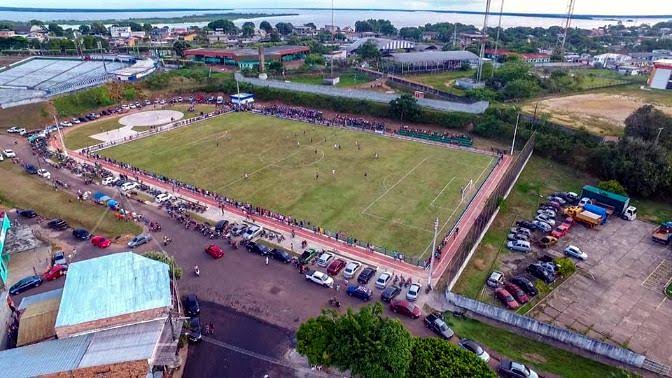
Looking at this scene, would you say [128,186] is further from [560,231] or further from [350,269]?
[560,231]

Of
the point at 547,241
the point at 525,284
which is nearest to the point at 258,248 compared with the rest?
the point at 525,284

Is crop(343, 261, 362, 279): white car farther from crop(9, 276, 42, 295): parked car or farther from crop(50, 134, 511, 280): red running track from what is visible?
crop(9, 276, 42, 295): parked car

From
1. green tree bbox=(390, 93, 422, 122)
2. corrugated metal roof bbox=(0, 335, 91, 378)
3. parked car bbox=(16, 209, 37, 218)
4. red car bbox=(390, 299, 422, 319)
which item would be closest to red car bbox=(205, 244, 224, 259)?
corrugated metal roof bbox=(0, 335, 91, 378)

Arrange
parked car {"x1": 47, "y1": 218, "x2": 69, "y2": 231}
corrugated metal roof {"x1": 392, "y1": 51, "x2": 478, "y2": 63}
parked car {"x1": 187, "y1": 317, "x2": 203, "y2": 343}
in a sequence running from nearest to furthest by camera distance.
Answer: parked car {"x1": 187, "y1": 317, "x2": 203, "y2": 343}, parked car {"x1": 47, "y1": 218, "x2": 69, "y2": 231}, corrugated metal roof {"x1": 392, "y1": 51, "x2": 478, "y2": 63}

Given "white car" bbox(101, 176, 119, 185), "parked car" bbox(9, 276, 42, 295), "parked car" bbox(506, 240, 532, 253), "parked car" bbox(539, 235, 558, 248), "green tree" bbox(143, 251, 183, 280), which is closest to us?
"green tree" bbox(143, 251, 183, 280)

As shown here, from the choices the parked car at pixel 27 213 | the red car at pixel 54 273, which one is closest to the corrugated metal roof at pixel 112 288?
the red car at pixel 54 273

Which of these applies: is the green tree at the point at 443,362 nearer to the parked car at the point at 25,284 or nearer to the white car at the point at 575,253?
the white car at the point at 575,253

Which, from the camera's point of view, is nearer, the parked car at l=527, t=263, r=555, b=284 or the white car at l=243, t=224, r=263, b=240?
the parked car at l=527, t=263, r=555, b=284
